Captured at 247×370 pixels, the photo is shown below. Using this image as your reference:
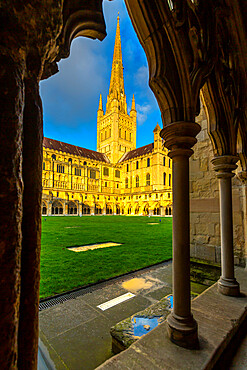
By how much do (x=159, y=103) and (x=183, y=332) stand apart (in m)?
1.74

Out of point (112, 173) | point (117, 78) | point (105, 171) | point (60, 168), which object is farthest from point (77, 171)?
point (117, 78)

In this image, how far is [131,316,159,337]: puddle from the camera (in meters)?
1.51

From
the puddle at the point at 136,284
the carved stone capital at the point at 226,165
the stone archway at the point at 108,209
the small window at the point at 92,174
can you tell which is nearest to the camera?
the carved stone capital at the point at 226,165

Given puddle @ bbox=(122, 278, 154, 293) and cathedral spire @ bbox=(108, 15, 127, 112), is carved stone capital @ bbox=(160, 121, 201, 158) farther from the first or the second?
cathedral spire @ bbox=(108, 15, 127, 112)

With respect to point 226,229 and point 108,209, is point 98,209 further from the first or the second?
point 226,229

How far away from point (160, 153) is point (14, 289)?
37.9 meters

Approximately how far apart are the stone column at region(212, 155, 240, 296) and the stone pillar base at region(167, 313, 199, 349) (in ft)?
3.23

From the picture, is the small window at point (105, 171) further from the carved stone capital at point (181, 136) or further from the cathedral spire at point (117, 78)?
the carved stone capital at point (181, 136)

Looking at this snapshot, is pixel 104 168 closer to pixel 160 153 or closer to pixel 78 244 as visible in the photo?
pixel 160 153

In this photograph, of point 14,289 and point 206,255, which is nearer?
point 14,289

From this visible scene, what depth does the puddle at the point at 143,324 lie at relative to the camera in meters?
1.51

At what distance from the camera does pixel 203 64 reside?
1802 mm


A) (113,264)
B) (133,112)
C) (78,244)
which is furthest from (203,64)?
(133,112)

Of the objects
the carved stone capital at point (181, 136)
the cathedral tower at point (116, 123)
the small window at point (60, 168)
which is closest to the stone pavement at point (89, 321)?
the carved stone capital at point (181, 136)
